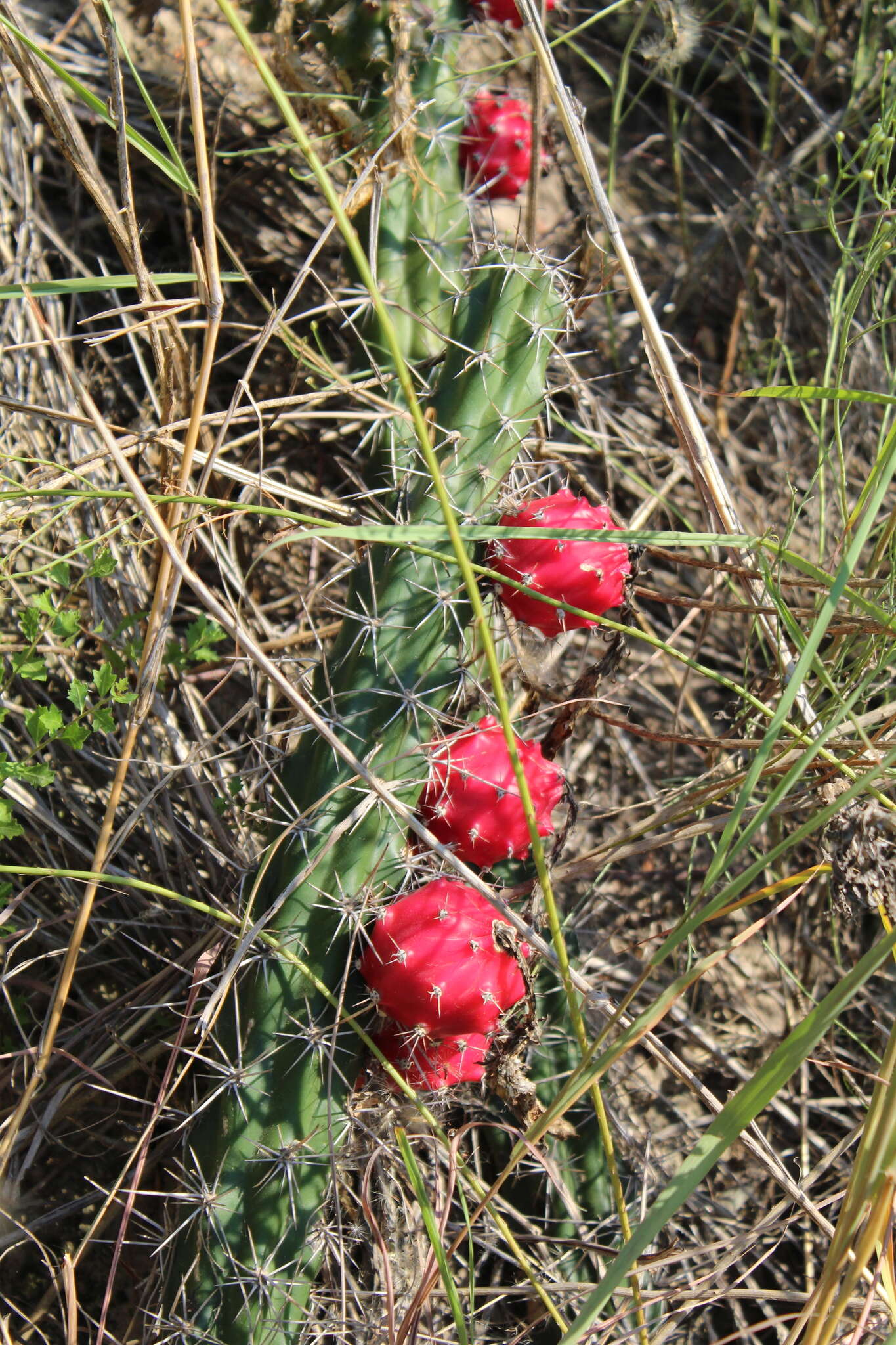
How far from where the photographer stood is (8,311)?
1799mm

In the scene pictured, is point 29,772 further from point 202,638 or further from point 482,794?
point 482,794

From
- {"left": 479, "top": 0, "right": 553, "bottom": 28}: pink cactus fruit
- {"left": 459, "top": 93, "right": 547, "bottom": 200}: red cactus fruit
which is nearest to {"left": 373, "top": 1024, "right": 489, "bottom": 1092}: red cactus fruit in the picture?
{"left": 459, "top": 93, "right": 547, "bottom": 200}: red cactus fruit

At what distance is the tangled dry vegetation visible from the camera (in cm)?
136

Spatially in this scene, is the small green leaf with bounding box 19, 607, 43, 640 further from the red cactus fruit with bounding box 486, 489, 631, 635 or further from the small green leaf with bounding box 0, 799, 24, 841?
the red cactus fruit with bounding box 486, 489, 631, 635

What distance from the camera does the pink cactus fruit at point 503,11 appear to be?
180 cm

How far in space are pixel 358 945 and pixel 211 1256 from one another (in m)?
0.41

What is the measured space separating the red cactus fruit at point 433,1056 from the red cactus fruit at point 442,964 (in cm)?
2

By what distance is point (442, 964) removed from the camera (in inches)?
47.4

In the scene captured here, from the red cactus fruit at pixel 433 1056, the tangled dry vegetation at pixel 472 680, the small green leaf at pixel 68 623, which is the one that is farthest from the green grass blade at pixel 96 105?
the red cactus fruit at pixel 433 1056

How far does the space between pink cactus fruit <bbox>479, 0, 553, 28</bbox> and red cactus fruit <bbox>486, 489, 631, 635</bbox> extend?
106cm

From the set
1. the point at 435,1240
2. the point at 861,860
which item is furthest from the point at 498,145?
the point at 435,1240

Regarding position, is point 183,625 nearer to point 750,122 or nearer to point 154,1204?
point 154,1204

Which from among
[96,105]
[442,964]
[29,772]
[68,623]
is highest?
[96,105]

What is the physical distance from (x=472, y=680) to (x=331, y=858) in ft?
1.00
